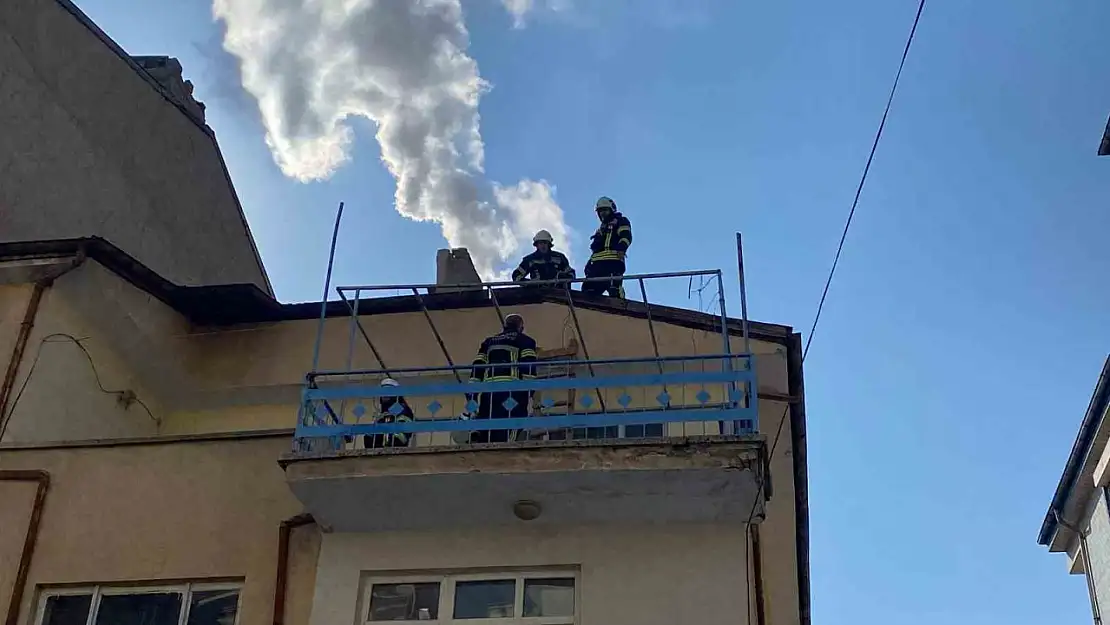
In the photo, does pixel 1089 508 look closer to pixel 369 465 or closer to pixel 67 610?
pixel 369 465

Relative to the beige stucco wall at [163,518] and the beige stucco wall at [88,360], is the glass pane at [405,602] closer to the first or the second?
the beige stucco wall at [163,518]

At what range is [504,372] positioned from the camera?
34.4ft

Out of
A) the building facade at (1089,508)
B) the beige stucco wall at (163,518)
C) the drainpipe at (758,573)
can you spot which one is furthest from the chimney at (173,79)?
the building facade at (1089,508)

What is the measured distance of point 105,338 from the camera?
1265 cm

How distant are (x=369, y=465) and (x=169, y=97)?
11330 millimetres

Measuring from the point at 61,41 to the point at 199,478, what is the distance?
347 inches

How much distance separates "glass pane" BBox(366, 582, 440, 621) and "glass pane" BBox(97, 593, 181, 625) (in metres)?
1.66

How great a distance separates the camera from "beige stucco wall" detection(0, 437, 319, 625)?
998 cm

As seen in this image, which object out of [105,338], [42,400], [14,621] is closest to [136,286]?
[105,338]

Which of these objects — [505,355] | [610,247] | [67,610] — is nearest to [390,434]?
[505,355]

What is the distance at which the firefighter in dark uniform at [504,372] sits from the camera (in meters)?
9.91

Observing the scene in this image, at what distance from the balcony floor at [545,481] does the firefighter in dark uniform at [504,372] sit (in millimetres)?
517

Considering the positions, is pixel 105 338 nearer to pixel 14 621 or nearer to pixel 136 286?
pixel 136 286

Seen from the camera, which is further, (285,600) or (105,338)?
(105,338)
